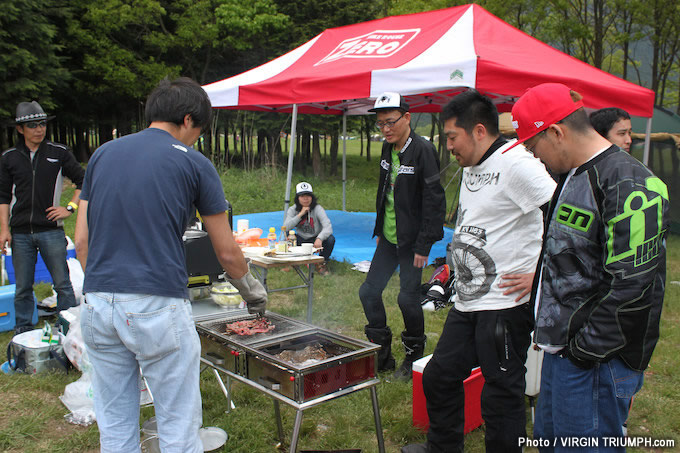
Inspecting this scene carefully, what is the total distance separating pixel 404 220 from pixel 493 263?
1.36 meters

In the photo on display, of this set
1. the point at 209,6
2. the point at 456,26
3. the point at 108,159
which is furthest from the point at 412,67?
the point at 209,6

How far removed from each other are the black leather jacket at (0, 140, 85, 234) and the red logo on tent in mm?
3576

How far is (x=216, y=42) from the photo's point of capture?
21.1 m

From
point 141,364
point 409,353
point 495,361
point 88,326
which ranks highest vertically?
point 88,326

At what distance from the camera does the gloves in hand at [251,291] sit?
8.00 feet

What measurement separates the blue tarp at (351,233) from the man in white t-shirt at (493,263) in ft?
16.8

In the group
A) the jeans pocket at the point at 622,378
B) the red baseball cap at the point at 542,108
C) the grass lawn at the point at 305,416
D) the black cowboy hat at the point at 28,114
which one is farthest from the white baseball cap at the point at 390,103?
the black cowboy hat at the point at 28,114

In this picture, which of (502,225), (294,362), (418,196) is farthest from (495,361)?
(418,196)

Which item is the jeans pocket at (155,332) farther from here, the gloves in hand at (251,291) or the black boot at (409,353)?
the black boot at (409,353)

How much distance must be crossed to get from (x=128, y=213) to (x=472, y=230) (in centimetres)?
154

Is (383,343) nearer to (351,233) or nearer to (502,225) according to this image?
(502,225)

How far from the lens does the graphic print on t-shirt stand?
250cm

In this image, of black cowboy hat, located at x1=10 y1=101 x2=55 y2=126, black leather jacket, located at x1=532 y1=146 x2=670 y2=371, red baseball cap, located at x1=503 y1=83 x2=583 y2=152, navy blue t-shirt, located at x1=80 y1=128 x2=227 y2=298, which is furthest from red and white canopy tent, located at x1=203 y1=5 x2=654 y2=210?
navy blue t-shirt, located at x1=80 y1=128 x2=227 y2=298

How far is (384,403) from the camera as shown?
3.63 meters
